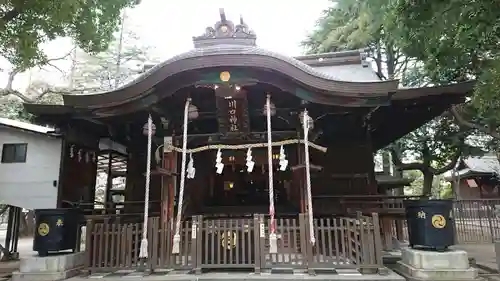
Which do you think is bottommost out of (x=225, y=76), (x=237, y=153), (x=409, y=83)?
(x=237, y=153)

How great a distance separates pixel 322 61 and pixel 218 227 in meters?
8.03

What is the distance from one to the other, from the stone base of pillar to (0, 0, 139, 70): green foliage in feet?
25.6

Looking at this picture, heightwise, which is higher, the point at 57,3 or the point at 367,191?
the point at 57,3

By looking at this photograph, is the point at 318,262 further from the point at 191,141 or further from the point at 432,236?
the point at 191,141

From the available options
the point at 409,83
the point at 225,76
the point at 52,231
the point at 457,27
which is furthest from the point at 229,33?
the point at 409,83

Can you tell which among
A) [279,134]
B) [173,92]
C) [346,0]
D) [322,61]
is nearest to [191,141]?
[173,92]

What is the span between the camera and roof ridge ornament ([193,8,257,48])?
725cm

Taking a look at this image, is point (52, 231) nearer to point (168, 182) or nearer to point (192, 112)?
point (168, 182)

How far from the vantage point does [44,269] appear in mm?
5953

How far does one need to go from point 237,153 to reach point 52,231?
4006 mm

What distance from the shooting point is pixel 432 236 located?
18.8 ft

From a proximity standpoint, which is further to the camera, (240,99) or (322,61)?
(322,61)

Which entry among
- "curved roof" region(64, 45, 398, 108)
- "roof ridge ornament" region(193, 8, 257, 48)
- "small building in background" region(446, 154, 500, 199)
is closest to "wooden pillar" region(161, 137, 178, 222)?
"curved roof" region(64, 45, 398, 108)

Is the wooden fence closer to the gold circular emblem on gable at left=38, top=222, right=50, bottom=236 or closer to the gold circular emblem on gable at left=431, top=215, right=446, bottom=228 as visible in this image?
the gold circular emblem on gable at left=38, top=222, right=50, bottom=236
